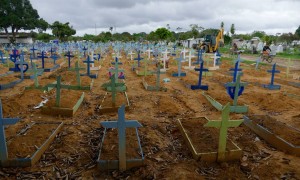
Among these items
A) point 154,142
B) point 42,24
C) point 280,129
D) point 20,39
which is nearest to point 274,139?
point 280,129

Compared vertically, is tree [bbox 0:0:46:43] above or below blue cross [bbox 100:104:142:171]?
above

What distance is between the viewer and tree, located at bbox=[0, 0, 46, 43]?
182 ft

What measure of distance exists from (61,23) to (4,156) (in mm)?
59257

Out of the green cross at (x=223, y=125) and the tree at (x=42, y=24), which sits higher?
the tree at (x=42, y=24)

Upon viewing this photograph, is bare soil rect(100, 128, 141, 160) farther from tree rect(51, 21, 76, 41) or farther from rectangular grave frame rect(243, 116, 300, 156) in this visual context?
tree rect(51, 21, 76, 41)

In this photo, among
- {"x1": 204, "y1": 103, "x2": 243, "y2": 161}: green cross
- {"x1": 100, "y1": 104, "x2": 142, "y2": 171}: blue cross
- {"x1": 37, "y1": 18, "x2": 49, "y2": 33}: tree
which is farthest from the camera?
{"x1": 37, "y1": 18, "x2": 49, "y2": 33}: tree

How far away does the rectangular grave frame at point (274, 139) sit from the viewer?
4.89 metres

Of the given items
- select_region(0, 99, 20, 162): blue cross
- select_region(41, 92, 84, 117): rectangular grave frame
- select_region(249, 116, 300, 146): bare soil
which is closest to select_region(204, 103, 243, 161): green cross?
select_region(249, 116, 300, 146): bare soil

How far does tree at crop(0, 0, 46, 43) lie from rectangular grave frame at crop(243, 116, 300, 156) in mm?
61552

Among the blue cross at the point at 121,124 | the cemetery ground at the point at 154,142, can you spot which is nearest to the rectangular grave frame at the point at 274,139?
the cemetery ground at the point at 154,142

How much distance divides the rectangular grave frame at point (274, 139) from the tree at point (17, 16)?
202 ft

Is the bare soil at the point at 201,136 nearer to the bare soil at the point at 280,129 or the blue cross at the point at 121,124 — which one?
the bare soil at the point at 280,129

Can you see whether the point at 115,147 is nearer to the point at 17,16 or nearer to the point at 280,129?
the point at 280,129

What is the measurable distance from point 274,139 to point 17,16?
63.8 m
